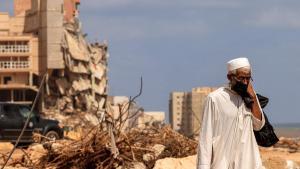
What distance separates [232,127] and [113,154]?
540 centimetres

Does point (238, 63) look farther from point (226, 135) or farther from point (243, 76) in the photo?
point (226, 135)

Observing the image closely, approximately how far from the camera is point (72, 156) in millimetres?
11805

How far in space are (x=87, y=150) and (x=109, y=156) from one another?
1.23 feet

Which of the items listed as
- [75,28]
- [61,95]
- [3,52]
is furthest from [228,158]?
[75,28]

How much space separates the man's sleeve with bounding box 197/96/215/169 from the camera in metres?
6.06

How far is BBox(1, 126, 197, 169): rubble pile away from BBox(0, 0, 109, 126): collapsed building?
204 ft

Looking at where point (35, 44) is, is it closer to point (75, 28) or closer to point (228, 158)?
point (75, 28)

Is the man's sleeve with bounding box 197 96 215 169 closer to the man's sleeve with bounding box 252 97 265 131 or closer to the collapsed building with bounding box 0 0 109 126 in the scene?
the man's sleeve with bounding box 252 97 265 131

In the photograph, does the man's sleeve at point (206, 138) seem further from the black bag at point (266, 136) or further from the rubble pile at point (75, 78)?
the rubble pile at point (75, 78)

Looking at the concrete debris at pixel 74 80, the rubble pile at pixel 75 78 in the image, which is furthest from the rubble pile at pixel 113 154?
the rubble pile at pixel 75 78

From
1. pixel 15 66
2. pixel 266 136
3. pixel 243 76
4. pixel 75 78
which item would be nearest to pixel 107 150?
pixel 266 136

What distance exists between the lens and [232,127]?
20.2 feet

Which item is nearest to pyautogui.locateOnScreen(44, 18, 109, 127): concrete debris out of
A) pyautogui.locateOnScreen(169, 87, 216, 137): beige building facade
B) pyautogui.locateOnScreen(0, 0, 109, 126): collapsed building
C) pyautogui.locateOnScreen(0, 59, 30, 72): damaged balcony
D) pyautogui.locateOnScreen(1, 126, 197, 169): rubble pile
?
pyautogui.locateOnScreen(0, 0, 109, 126): collapsed building

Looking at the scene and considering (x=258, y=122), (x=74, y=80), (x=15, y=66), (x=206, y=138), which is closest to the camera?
(x=206, y=138)
